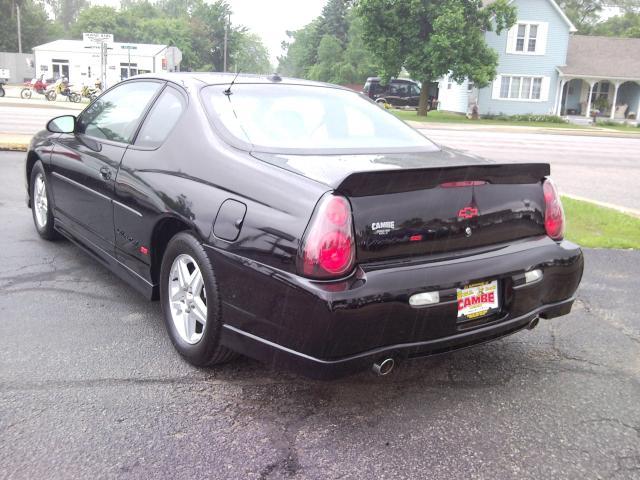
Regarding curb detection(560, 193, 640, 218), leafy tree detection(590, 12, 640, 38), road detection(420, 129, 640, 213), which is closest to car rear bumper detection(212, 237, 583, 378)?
road detection(420, 129, 640, 213)

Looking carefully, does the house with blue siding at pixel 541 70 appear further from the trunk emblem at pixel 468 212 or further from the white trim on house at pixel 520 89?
the trunk emblem at pixel 468 212

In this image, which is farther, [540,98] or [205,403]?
[540,98]

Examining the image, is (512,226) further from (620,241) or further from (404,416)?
(620,241)

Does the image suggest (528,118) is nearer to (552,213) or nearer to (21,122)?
(21,122)

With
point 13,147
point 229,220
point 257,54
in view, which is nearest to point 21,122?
point 13,147

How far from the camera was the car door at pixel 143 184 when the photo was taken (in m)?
3.55

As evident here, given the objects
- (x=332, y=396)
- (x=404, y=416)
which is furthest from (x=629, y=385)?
(x=332, y=396)

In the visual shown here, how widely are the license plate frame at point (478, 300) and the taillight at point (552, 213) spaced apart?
0.61 metres

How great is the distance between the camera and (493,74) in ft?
106

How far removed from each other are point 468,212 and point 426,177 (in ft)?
1.03

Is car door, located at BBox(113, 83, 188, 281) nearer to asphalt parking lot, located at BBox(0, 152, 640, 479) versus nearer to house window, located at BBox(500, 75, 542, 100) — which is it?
asphalt parking lot, located at BBox(0, 152, 640, 479)

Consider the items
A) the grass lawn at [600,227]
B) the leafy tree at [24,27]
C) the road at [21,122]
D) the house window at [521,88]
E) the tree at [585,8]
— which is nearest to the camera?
the grass lawn at [600,227]

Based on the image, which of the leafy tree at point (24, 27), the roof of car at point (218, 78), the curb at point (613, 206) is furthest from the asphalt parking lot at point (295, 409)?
the leafy tree at point (24, 27)

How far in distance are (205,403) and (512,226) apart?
1.79 metres
